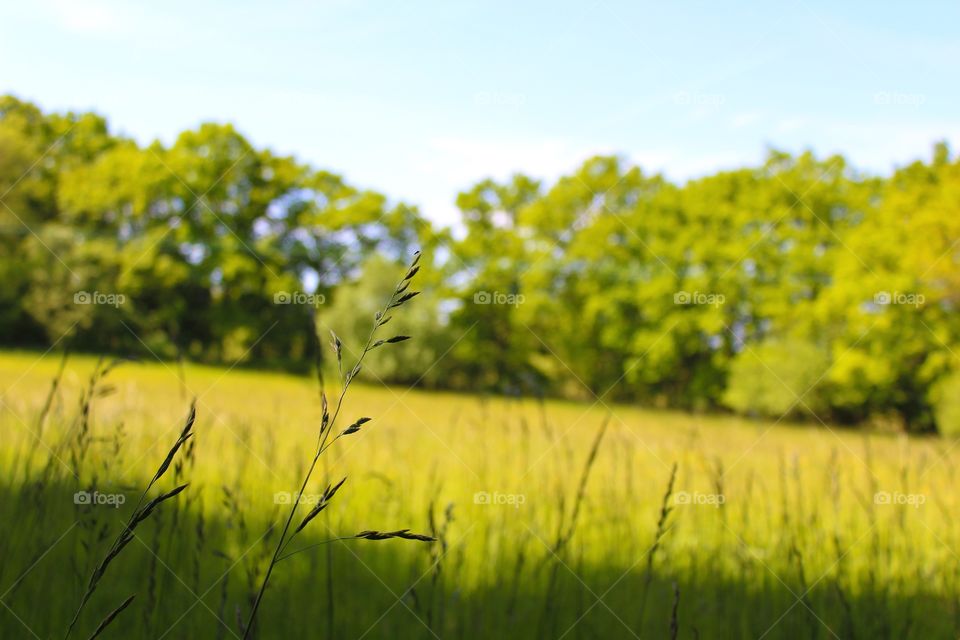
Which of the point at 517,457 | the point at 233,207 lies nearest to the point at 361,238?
the point at 233,207

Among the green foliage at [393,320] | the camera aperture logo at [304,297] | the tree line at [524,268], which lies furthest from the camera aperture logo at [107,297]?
the green foliage at [393,320]

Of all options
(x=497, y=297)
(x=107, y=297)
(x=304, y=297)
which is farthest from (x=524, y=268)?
(x=107, y=297)

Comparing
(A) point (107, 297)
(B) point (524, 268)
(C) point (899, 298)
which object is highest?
(B) point (524, 268)

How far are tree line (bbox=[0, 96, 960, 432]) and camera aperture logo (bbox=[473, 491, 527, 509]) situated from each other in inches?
920

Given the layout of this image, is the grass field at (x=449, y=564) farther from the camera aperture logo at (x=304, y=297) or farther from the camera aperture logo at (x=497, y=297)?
the camera aperture logo at (x=497, y=297)

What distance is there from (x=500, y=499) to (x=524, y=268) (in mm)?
29684

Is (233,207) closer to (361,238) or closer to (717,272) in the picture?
(361,238)

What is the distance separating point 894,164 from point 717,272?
8455 millimetres

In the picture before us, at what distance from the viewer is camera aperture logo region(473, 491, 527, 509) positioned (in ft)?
11.7

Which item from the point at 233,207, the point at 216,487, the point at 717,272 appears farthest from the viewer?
the point at 233,207

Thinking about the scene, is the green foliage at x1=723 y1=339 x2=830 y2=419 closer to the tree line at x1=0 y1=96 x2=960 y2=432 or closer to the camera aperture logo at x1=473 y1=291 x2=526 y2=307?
the tree line at x1=0 y1=96 x2=960 y2=432

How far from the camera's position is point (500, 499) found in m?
3.78

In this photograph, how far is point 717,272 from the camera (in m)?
30.7

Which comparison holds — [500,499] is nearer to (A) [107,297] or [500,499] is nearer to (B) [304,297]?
(A) [107,297]
